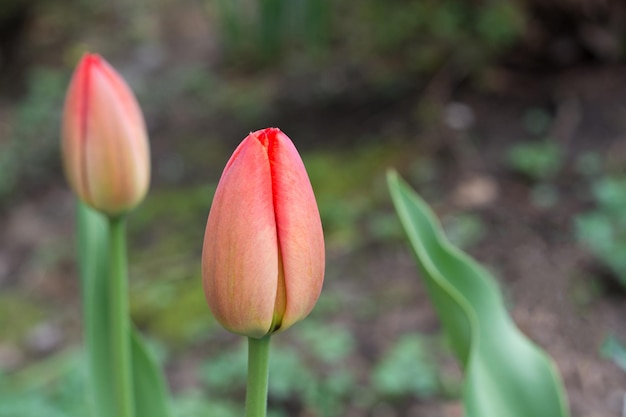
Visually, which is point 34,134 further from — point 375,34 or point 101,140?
point 101,140

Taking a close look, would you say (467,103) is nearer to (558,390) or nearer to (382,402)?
(382,402)

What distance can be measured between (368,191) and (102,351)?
1481 millimetres

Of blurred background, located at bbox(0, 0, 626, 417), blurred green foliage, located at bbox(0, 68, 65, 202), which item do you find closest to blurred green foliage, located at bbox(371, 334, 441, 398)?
blurred background, located at bbox(0, 0, 626, 417)

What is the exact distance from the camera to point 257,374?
1.65 ft

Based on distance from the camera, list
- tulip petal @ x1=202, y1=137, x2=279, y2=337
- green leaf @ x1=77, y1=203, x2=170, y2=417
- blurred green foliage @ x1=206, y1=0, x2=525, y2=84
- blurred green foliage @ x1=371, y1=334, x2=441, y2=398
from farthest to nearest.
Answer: blurred green foliage @ x1=206, y1=0, x2=525, y2=84 → blurred green foliage @ x1=371, y1=334, x2=441, y2=398 → green leaf @ x1=77, y1=203, x2=170, y2=417 → tulip petal @ x1=202, y1=137, x2=279, y2=337

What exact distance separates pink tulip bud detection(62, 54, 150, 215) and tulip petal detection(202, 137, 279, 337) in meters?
0.27

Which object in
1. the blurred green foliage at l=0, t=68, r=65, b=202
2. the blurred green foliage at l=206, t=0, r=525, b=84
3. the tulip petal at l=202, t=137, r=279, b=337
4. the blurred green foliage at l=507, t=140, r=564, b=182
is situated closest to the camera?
the tulip petal at l=202, t=137, r=279, b=337

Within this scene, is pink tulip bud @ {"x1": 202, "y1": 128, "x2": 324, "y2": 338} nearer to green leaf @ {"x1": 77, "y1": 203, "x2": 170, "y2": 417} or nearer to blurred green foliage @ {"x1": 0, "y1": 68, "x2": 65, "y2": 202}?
green leaf @ {"x1": 77, "y1": 203, "x2": 170, "y2": 417}

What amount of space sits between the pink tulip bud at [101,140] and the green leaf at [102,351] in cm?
14

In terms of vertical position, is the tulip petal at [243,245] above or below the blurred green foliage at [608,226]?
above

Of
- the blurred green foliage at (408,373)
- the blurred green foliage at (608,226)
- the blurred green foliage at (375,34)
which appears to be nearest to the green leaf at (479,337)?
the blurred green foliage at (408,373)

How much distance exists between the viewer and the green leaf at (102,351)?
812 mm

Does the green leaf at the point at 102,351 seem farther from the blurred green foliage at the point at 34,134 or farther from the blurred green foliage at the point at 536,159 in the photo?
the blurred green foliage at the point at 34,134

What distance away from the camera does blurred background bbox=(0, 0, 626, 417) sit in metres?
1.58
